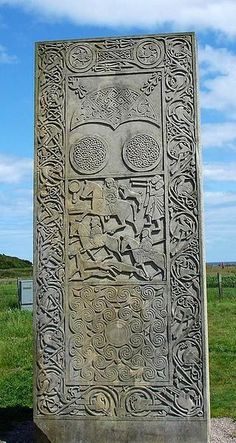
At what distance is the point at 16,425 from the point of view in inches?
256

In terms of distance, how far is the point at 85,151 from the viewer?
18.5 ft

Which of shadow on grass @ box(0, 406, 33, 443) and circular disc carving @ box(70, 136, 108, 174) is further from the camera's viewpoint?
shadow on grass @ box(0, 406, 33, 443)

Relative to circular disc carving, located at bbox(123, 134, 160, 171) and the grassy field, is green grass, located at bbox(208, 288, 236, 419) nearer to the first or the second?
the grassy field

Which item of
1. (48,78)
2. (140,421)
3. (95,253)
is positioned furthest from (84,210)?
(140,421)

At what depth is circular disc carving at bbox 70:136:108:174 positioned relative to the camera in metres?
5.63

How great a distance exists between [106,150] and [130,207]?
1.89ft

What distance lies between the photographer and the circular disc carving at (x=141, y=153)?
5570 millimetres

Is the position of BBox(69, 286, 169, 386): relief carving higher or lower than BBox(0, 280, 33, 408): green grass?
higher

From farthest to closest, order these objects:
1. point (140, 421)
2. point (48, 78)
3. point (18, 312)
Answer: point (18, 312) < point (48, 78) < point (140, 421)

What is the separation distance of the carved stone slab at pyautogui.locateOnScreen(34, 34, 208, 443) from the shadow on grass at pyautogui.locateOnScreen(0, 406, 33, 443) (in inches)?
28.4

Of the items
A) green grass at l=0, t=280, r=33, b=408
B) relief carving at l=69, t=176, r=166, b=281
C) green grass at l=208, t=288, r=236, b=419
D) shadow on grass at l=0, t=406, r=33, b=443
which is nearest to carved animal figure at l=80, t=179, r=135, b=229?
relief carving at l=69, t=176, r=166, b=281

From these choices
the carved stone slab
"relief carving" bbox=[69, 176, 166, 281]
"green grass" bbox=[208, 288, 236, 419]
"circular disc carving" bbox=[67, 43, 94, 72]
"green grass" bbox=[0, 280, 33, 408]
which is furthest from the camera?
"green grass" bbox=[0, 280, 33, 408]

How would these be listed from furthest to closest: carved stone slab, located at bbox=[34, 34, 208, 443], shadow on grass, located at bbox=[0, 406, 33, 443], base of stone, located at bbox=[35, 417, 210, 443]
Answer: shadow on grass, located at bbox=[0, 406, 33, 443] → carved stone slab, located at bbox=[34, 34, 208, 443] → base of stone, located at bbox=[35, 417, 210, 443]

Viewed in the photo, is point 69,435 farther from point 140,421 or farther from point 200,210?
point 200,210
